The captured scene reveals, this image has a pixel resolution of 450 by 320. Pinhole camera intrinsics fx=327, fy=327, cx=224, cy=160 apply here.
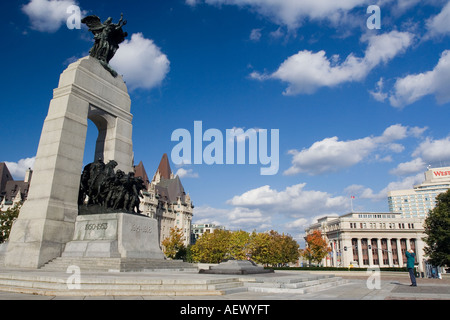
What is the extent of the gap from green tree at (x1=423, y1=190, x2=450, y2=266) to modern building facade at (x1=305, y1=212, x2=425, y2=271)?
60.5m

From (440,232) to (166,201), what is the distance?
8507 centimetres

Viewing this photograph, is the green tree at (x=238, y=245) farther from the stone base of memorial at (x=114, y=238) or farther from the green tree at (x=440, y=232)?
the stone base of memorial at (x=114, y=238)

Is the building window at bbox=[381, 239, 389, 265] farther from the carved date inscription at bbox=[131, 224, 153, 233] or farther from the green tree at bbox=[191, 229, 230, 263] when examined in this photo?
the carved date inscription at bbox=[131, 224, 153, 233]

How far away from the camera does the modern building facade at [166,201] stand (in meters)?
104

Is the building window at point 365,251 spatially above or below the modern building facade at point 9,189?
below

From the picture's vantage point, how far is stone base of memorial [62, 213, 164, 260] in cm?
1769

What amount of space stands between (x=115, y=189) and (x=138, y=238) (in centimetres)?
344

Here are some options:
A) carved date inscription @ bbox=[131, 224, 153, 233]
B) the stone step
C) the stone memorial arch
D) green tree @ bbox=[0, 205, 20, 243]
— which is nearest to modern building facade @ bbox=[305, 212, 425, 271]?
green tree @ bbox=[0, 205, 20, 243]

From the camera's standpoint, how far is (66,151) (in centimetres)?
2094

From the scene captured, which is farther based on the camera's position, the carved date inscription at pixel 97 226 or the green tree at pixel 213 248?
the green tree at pixel 213 248

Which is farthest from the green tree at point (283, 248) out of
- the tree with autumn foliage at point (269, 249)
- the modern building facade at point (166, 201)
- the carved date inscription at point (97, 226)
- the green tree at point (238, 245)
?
the carved date inscription at point (97, 226)

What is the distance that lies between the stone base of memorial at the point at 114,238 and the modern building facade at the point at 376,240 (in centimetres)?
9838

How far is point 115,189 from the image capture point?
20.4 m

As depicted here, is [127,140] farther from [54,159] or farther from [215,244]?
[215,244]
